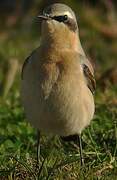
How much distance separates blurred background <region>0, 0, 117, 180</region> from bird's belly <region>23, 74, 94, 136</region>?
0.27 m

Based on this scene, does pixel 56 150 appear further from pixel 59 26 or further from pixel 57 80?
pixel 59 26

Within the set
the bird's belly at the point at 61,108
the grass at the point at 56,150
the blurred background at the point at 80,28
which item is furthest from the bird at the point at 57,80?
the blurred background at the point at 80,28

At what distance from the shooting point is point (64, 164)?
514cm

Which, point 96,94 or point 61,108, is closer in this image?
point 61,108

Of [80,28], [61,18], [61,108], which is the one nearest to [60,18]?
[61,18]

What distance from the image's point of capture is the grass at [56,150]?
5141 millimetres

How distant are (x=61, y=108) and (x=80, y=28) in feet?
20.2

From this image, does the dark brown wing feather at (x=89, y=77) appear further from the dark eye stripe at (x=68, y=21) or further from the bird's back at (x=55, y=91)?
the dark eye stripe at (x=68, y=21)

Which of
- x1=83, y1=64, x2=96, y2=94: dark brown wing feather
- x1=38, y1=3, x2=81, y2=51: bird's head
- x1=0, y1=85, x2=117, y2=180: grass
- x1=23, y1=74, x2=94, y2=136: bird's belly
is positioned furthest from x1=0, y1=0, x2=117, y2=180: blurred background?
x1=83, y1=64, x2=96, y2=94: dark brown wing feather

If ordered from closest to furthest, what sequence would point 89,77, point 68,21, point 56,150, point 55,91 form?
point 55,91 → point 68,21 → point 89,77 → point 56,150

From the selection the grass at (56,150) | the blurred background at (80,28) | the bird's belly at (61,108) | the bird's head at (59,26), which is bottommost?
the blurred background at (80,28)

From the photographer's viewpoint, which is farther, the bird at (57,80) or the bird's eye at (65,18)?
the bird's eye at (65,18)

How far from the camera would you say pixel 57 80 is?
211 inches

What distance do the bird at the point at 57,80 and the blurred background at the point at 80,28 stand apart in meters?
3.68
